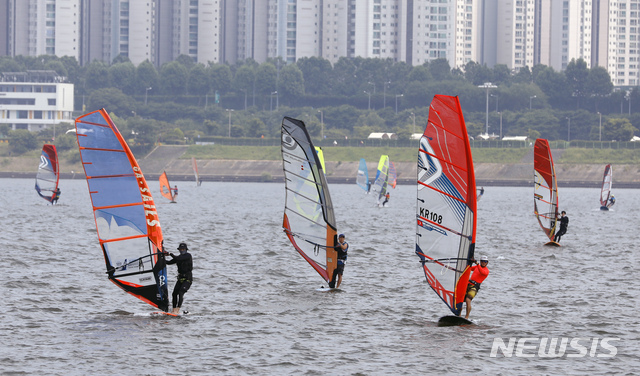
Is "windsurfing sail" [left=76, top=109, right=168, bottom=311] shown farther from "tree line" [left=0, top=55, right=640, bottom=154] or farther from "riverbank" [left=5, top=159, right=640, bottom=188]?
"tree line" [left=0, top=55, right=640, bottom=154]

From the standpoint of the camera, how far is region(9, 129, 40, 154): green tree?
15362 centimetres

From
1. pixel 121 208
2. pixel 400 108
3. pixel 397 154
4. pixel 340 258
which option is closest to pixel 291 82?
pixel 400 108

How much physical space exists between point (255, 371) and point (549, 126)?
160 m

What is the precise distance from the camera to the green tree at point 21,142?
154 m

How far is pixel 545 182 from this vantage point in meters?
39.0

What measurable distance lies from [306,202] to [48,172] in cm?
3983

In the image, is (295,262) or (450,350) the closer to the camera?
(450,350)

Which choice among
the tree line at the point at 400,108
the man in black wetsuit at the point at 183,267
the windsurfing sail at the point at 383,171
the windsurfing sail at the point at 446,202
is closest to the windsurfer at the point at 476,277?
the windsurfing sail at the point at 446,202

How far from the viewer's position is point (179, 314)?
21484 millimetres

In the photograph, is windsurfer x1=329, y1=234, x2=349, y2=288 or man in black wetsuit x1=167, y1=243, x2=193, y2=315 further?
windsurfer x1=329, y1=234, x2=349, y2=288

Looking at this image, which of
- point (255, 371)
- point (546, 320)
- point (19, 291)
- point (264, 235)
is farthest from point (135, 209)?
point (264, 235)

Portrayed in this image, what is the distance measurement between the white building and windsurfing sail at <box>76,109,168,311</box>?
170 metres

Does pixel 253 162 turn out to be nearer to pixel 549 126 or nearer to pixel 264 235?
pixel 549 126

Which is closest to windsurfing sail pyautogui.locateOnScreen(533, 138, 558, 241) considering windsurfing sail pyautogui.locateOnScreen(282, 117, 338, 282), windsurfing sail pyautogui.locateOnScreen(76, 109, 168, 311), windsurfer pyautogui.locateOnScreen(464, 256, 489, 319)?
windsurfing sail pyautogui.locateOnScreen(282, 117, 338, 282)
